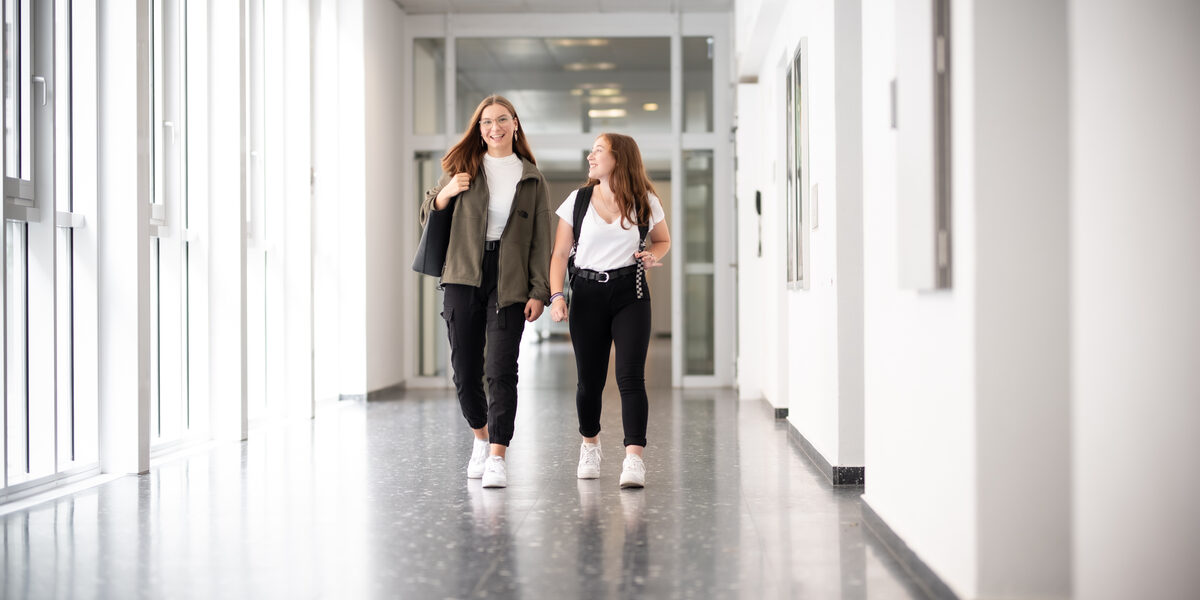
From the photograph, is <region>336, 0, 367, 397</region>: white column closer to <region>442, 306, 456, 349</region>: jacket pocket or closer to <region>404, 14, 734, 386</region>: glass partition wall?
<region>404, 14, 734, 386</region>: glass partition wall

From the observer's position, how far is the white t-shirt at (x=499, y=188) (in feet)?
12.5

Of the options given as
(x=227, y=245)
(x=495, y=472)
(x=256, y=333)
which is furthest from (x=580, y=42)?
(x=495, y=472)

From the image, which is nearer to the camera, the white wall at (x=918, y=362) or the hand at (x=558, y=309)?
the white wall at (x=918, y=362)

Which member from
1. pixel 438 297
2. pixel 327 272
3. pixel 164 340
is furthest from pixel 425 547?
pixel 438 297

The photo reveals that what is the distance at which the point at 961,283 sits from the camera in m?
2.21

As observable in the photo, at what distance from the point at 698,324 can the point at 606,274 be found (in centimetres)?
537

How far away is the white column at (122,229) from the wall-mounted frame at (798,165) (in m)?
2.86

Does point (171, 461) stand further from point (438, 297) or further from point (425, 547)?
point (438, 297)

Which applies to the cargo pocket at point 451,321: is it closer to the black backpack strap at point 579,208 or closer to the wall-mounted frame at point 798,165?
the black backpack strap at point 579,208

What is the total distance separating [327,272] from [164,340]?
247 cm

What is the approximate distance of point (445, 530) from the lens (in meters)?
3.13

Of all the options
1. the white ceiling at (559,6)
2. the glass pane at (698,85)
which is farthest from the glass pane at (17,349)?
the glass pane at (698,85)

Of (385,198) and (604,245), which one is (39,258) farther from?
(385,198)

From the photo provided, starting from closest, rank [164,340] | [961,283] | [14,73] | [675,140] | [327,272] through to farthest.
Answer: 1. [961,283]
2. [14,73]
3. [164,340]
4. [327,272]
5. [675,140]
